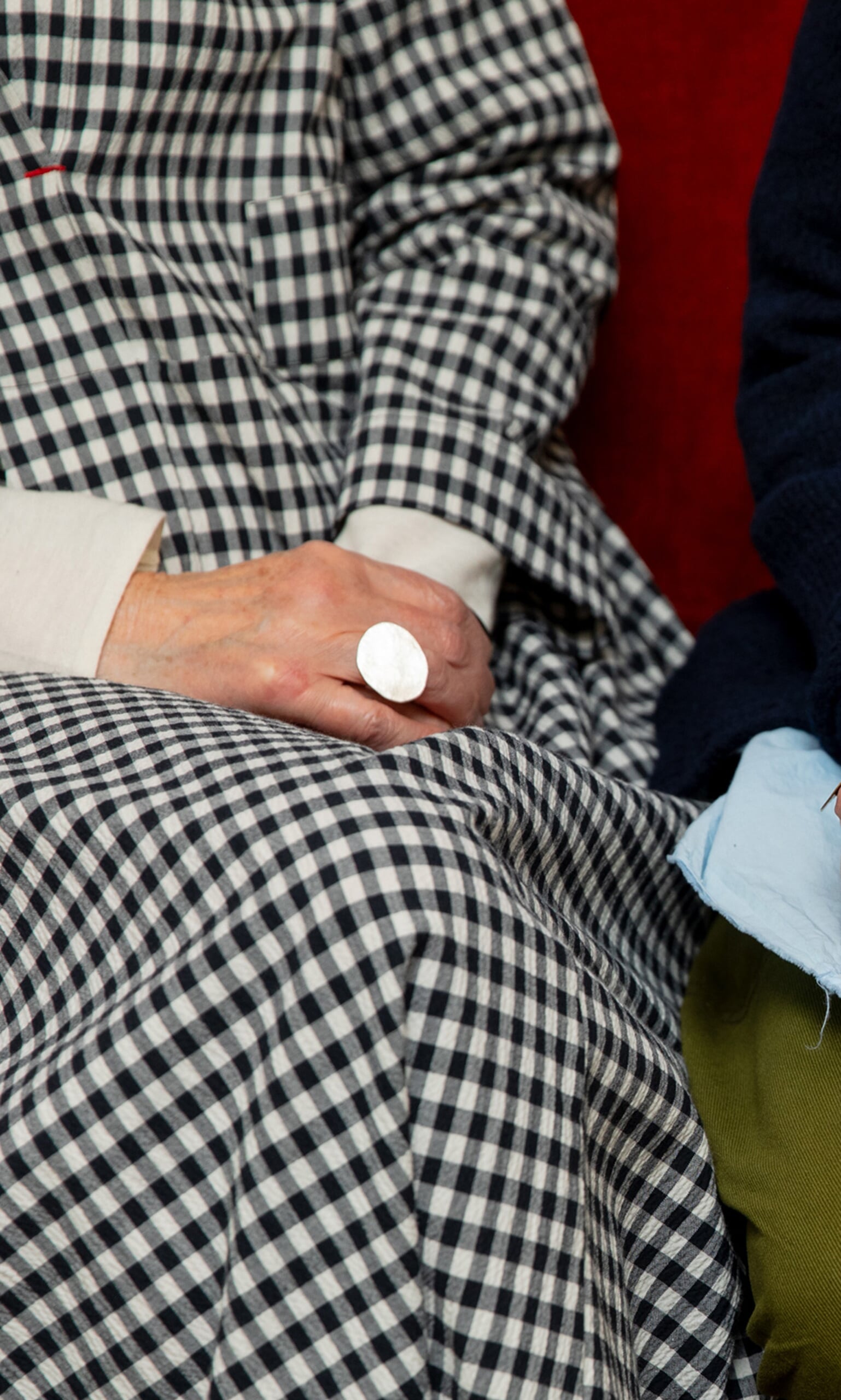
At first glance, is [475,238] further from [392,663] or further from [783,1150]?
[783,1150]

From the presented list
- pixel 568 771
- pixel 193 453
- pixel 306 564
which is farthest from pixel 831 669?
pixel 193 453

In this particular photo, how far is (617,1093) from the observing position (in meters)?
0.45

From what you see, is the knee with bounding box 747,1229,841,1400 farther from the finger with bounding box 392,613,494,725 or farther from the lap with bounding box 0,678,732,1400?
the finger with bounding box 392,613,494,725

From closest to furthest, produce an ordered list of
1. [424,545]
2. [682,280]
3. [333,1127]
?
[333,1127], [424,545], [682,280]

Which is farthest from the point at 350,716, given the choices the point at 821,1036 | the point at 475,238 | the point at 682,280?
the point at 682,280

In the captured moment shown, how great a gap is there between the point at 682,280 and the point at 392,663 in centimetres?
45

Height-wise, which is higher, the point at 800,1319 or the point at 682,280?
the point at 682,280

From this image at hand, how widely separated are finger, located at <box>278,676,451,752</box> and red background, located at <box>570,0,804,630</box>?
386 millimetres

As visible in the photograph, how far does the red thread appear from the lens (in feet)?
2.14

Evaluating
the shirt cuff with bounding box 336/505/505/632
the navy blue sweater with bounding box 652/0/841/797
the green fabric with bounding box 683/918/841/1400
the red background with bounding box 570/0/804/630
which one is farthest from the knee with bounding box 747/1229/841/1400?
the red background with bounding box 570/0/804/630

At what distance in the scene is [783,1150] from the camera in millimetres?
456

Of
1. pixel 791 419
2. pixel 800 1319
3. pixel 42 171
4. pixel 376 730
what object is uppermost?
pixel 42 171

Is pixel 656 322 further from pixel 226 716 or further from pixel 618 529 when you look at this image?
pixel 226 716

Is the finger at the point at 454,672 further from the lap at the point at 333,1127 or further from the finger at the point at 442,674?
the lap at the point at 333,1127
